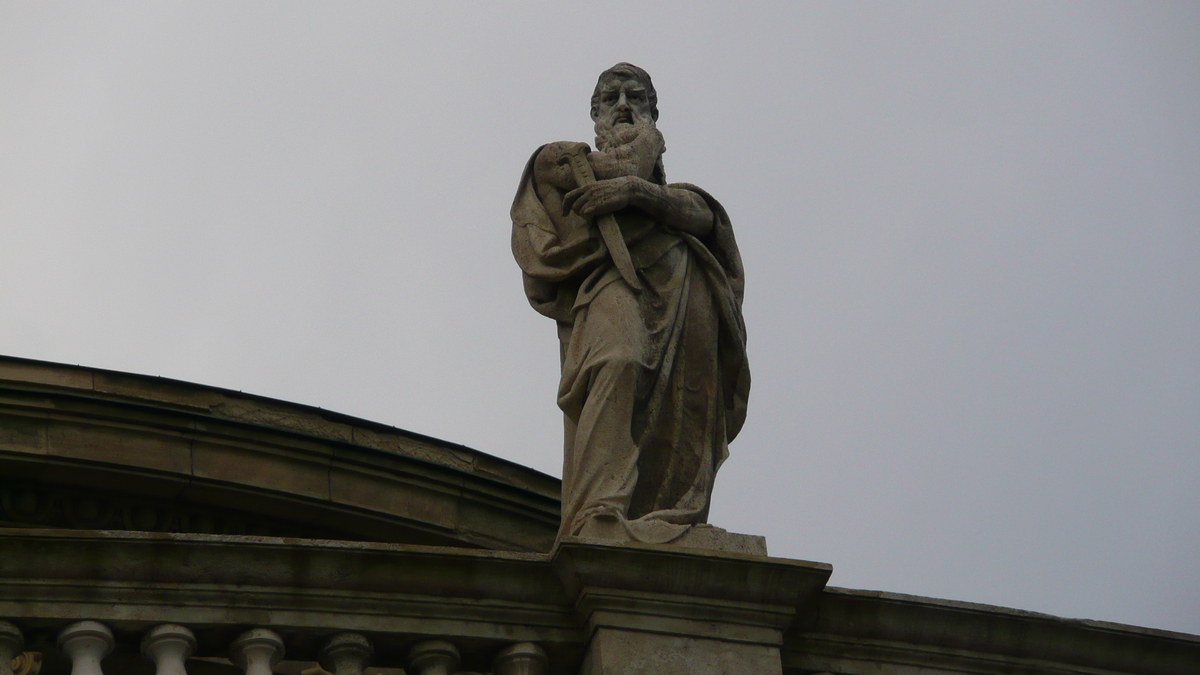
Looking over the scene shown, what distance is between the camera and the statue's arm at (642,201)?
10.6 metres

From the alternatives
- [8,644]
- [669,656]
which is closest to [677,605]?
[669,656]

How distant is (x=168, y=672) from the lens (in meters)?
8.65

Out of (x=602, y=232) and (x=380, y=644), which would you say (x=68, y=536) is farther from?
(x=602, y=232)

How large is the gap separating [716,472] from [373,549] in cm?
206

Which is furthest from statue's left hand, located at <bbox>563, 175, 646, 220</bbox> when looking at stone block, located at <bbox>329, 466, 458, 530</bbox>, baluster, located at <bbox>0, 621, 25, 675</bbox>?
stone block, located at <bbox>329, 466, 458, 530</bbox>

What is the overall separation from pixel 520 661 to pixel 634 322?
196 centimetres

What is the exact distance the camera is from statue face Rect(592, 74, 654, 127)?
1138 centimetres

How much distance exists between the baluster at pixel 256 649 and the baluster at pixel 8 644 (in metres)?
0.90

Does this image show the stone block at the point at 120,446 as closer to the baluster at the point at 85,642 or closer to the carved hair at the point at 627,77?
the carved hair at the point at 627,77

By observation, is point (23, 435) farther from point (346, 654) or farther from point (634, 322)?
point (346, 654)

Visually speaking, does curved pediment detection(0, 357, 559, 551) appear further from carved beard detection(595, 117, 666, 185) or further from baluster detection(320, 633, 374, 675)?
baluster detection(320, 633, 374, 675)

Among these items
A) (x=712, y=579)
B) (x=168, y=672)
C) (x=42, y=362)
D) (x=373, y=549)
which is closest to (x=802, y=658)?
(x=712, y=579)

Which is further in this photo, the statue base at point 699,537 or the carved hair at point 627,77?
the carved hair at point 627,77

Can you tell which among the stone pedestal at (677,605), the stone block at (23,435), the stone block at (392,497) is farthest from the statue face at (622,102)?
the stone block at (23,435)
